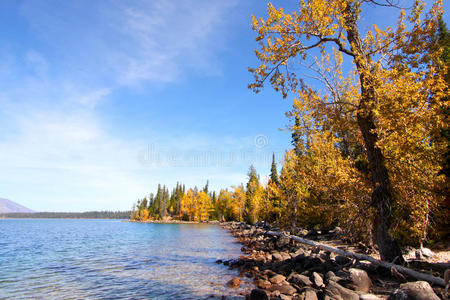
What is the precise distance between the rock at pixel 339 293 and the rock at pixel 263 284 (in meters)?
3.10

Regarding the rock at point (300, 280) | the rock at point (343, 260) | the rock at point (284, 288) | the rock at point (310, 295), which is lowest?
the rock at point (284, 288)

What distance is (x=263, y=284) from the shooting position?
35.9 ft

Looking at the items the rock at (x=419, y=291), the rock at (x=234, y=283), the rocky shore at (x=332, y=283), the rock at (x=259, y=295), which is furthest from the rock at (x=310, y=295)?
the rock at (x=234, y=283)

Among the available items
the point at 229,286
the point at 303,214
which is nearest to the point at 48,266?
the point at 229,286

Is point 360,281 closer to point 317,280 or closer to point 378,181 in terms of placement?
point 317,280

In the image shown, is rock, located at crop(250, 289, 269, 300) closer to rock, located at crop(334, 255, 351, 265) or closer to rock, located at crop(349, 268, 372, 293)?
rock, located at crop(349, 268, 372, 293)

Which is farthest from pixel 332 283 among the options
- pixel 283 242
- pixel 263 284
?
pixel 283 242

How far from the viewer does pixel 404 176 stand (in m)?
10.2

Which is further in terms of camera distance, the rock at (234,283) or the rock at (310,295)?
the rock at (234,283)

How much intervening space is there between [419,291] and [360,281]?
2275mm

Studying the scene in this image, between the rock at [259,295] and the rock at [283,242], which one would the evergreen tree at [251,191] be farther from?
the rock at [259,295]

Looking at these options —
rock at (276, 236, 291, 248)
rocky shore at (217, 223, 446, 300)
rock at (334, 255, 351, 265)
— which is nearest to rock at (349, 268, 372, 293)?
rocky shore at (217, 223, 446, 300)

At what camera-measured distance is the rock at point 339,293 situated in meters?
7.67

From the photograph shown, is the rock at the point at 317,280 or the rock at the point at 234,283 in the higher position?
the rock at the point at 317,280
